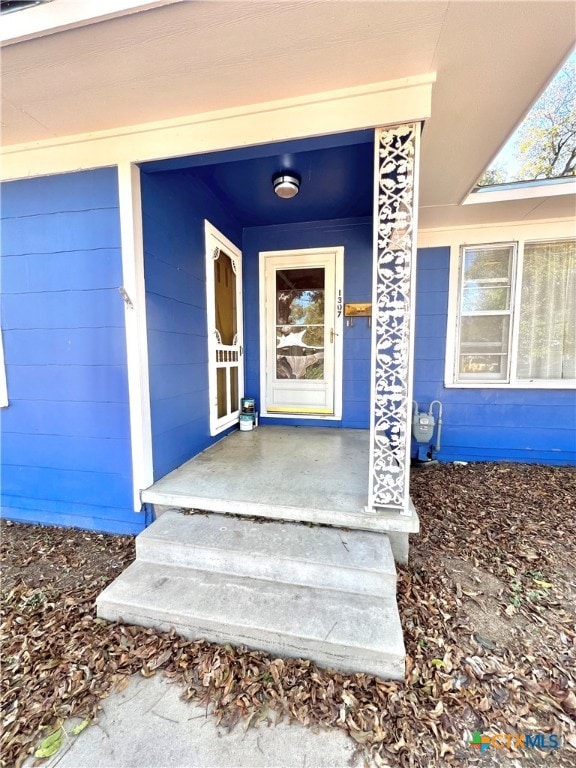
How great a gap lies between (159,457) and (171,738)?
147 cm

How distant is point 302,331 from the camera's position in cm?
367

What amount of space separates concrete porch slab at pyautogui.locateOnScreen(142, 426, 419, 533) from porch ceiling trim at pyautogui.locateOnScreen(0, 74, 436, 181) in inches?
81.7

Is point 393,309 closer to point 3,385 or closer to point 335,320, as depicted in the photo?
point 335,320

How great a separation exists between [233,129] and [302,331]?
6.91ft

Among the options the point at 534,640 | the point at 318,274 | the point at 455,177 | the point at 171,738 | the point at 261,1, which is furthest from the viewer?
the point at 318,274

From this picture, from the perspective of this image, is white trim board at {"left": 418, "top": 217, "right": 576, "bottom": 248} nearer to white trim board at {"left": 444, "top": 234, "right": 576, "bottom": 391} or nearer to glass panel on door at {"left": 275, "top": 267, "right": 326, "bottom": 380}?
white trim board at {"left": 444, "top": 234, "right": 576, "bottom": 391}

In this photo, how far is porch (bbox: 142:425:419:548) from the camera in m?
1.82

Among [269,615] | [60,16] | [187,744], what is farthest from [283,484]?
[60,16]

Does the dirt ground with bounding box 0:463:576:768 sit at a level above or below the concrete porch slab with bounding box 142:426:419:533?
below

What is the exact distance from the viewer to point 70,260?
214 centimetres

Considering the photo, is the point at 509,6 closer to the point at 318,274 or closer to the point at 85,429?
the point at 318,274

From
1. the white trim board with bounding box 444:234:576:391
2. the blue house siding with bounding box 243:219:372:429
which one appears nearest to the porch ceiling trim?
the blue house siding with bounding box 243:219:372:429

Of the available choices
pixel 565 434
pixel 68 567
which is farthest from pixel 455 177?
pixel 68 567

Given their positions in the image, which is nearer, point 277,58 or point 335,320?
point 277,58
